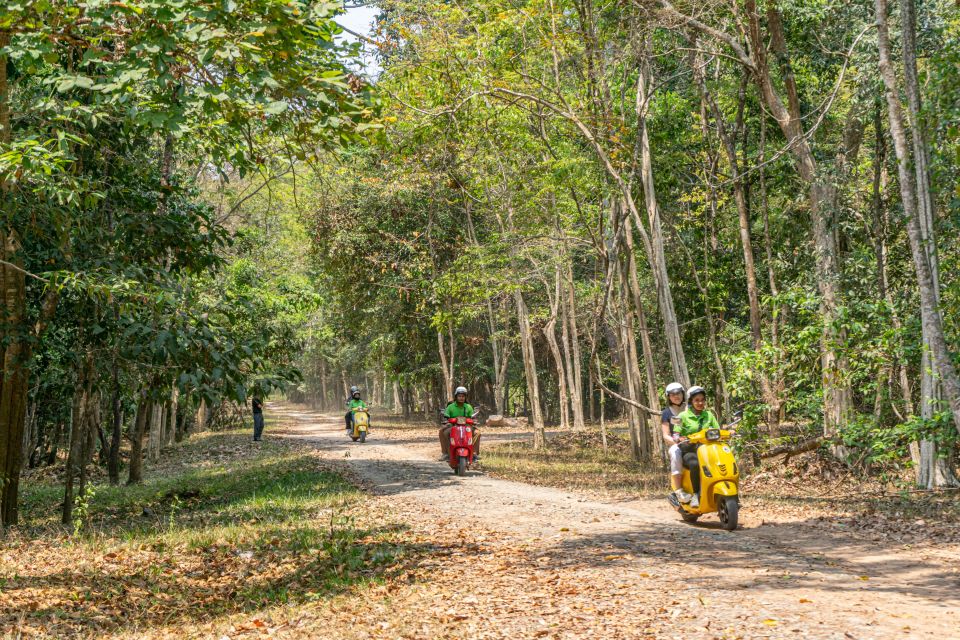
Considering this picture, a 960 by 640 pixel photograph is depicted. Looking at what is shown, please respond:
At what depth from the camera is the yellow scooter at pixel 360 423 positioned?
29.2 m

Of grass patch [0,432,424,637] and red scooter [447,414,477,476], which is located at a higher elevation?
red scooter [447,414,477,476]

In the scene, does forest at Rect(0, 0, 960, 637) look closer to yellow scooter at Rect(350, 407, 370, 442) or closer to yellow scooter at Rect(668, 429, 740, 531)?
yellow scooter at Rect(668, 429, 740, 531)

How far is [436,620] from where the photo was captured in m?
6.37

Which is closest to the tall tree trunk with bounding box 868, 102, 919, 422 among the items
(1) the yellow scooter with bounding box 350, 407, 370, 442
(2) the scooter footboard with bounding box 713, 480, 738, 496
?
(2) the scooter footboard with bounding box 713, 480, 738, 496

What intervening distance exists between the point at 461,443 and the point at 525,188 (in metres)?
8.48

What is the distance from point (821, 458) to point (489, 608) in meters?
12.8

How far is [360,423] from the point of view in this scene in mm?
29250

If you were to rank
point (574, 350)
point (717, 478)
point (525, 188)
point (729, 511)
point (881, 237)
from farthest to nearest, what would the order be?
point (574, 350), point (525, 188), point (881, 237), point (717, 478), point (729, 511)

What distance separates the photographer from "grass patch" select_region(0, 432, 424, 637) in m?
7.40

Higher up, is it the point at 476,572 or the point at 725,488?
the point at 725,488

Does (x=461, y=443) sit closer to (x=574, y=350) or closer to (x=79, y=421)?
(x=79, y=421)

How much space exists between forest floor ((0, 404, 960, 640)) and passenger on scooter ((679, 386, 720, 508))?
0.62m

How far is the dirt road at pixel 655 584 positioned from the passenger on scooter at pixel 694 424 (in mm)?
585

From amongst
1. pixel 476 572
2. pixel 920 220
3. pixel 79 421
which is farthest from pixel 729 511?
pixel 79 421
